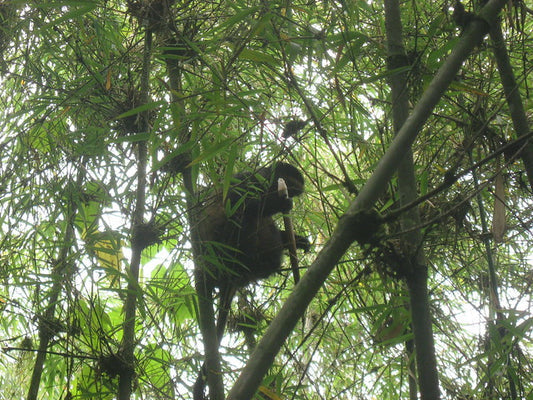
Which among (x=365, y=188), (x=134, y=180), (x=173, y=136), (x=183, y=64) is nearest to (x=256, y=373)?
Answer: (x=365, y=188)

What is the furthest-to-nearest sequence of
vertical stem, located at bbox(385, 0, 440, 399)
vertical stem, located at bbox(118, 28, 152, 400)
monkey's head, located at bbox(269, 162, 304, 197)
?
monkey's head, located at bbox(269, 162, 304, 197)
vertical stem, located at bbox(118, 28, 152, 400)
vertical stem, located at bbox(385, 0, 440, 399)

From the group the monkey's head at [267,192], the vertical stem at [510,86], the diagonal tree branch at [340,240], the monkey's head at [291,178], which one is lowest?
the diagonal tree branch at [340,240]

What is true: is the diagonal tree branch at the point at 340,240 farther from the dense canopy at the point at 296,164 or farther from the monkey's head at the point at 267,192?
the monkey's head at the point at 267,192

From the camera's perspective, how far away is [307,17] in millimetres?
1887

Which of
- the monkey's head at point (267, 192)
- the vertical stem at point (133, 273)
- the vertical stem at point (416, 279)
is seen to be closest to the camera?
the vertical stem at point (416, 279)

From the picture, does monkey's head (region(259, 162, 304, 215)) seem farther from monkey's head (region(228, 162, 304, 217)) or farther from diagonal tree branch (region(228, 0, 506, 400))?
diagonal tree branch (region(228, 0, 506, 400))

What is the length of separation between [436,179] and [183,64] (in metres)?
0.92

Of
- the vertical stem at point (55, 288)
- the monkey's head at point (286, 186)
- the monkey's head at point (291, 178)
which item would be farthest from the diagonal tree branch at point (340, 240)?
the monkey's head at point (291, 178)

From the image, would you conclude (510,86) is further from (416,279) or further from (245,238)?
(245,238)

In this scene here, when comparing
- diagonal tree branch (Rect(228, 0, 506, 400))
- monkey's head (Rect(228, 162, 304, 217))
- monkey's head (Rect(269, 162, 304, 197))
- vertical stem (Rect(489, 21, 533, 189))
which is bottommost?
diagonal tree branch (Rect(228, 0, 506, 400))

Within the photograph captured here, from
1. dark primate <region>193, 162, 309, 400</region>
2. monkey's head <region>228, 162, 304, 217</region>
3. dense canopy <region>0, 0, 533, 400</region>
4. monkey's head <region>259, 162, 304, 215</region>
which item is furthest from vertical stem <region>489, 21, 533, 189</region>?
monkey's head <region>259, 162, 304, 215</region>

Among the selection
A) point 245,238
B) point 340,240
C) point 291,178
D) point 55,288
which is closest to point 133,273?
point 55,288

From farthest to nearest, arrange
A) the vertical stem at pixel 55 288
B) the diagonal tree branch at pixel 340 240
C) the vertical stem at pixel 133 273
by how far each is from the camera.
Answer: the vertical stem at pixel 55 288
the vertical stem at pixel 133 273
the diagonal tree branch at pixel 340 240

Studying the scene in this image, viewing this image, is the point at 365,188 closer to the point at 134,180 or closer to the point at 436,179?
the point at 436,179
